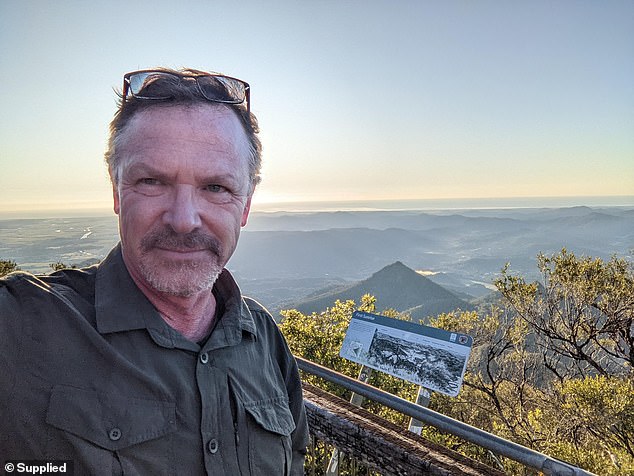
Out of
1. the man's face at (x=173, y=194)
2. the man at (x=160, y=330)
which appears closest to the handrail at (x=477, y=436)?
the man at (x=160, y=330)

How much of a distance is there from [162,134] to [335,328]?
9221mm

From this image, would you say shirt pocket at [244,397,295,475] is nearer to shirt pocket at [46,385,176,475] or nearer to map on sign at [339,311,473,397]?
shirt pocket at [46,385,176,475]

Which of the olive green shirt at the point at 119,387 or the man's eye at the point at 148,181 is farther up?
the man's eye at the point at 148,181

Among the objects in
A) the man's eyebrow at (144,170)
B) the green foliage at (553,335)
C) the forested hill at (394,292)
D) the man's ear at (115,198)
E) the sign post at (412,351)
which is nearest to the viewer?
the man's eyebrow at (144,170)

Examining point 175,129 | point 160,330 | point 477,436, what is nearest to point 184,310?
point 160,330

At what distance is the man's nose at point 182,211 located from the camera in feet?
4.54

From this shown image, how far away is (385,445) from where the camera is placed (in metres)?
1.68

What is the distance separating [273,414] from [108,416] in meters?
0.61

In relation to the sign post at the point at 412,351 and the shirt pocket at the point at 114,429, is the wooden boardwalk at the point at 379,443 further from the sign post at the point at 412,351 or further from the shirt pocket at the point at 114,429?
the sign post at the point at 412,351

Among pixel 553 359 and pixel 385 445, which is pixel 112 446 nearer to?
pixel 385 445

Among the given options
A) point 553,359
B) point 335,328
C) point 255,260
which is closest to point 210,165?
point 335,328

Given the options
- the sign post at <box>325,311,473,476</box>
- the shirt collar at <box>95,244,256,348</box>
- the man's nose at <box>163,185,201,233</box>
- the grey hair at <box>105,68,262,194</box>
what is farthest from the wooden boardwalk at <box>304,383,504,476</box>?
the grey hair at <box>105,68,262,194</box>

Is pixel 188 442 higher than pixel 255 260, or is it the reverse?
pixel 188 442
